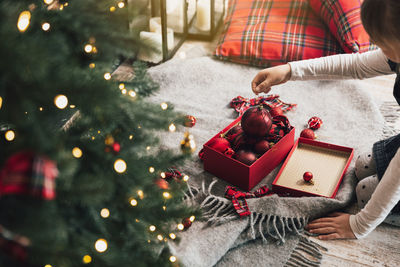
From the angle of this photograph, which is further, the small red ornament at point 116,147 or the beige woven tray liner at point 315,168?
the beige woven tray liner at point 315,168

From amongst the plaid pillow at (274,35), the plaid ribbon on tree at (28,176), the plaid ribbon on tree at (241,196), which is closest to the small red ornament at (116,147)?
the plaid ribbon on tree at (28,176)

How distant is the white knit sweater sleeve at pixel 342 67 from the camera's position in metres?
1.25

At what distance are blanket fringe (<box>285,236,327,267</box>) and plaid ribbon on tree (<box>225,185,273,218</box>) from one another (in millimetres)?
166

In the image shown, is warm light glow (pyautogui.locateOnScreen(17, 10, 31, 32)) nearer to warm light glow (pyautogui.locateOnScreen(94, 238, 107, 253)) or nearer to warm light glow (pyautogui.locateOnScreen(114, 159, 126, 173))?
warm light glow (pyautogui.locateOnScreen(114, 159, 126, 173))

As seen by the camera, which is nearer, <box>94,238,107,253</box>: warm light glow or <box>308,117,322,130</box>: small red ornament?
<box>94,238,107,253</box>: warm light glow

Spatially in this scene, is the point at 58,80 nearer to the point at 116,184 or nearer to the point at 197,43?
the point at 116,184

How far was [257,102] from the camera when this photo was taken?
165 cm

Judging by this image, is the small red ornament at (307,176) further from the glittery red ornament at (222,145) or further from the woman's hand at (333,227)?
the glittery red ornament at (222,145)

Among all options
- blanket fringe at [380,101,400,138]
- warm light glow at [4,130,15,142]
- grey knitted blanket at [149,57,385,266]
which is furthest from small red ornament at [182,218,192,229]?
blanket fringe at [380,101,400,138]

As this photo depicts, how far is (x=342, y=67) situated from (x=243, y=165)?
0.44m

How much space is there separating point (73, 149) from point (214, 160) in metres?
0.66

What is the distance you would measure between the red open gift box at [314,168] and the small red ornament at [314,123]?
0.55ft

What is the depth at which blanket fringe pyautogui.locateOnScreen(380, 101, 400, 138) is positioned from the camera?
152 centimetres

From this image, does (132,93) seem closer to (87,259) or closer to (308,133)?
(87,259)
